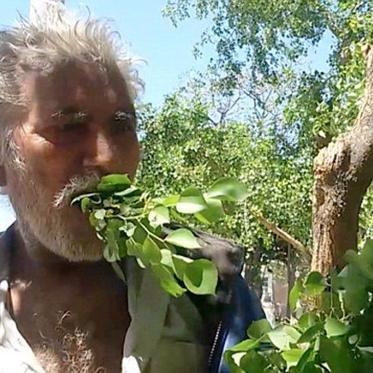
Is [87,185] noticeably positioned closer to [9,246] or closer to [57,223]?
[57,223]

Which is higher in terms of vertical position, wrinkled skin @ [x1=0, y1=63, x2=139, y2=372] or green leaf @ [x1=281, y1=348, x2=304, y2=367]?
wrinkled skin @ [x1=0, y1=63, x2=139, y2=372]

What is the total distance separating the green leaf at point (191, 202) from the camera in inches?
16.9

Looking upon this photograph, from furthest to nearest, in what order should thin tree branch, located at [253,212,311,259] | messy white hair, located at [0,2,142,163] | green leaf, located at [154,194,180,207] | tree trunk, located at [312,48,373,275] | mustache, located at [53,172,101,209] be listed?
thin tree branch, located at [253,212,311,259]
tree trunk, located at [312,48,373,275]
messy white hair, located at [0,2,142,163]
mustache, located at [53,172,101,209]
green leaf, located at [154,194,180,207]

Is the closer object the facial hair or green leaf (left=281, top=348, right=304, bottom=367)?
green leaf (left=281, top=348, right=304, bottom=367)

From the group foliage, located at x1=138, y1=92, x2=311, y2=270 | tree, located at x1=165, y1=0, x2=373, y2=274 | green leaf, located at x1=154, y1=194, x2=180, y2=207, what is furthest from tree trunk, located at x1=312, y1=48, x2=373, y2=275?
foliage, located at x1=138, y1=92, x2=311, y2=270

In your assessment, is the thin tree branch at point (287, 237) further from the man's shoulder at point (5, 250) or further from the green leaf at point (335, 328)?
the green leaf at point (335, 328)

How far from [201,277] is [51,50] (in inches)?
17.4

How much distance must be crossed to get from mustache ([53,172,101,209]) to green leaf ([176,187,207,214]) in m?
0.22

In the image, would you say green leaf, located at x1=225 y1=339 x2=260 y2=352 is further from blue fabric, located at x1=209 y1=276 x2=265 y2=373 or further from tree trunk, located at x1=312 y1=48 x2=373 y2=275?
tree trunk, located at x1=312 y1=48 x2=373 y2=275

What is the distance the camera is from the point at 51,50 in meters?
0.79

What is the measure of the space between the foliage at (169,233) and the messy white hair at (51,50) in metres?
0.30

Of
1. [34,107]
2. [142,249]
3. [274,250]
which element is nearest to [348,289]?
[142,249]

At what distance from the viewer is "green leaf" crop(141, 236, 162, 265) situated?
0.44m

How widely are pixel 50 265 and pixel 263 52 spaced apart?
5.86 meters
